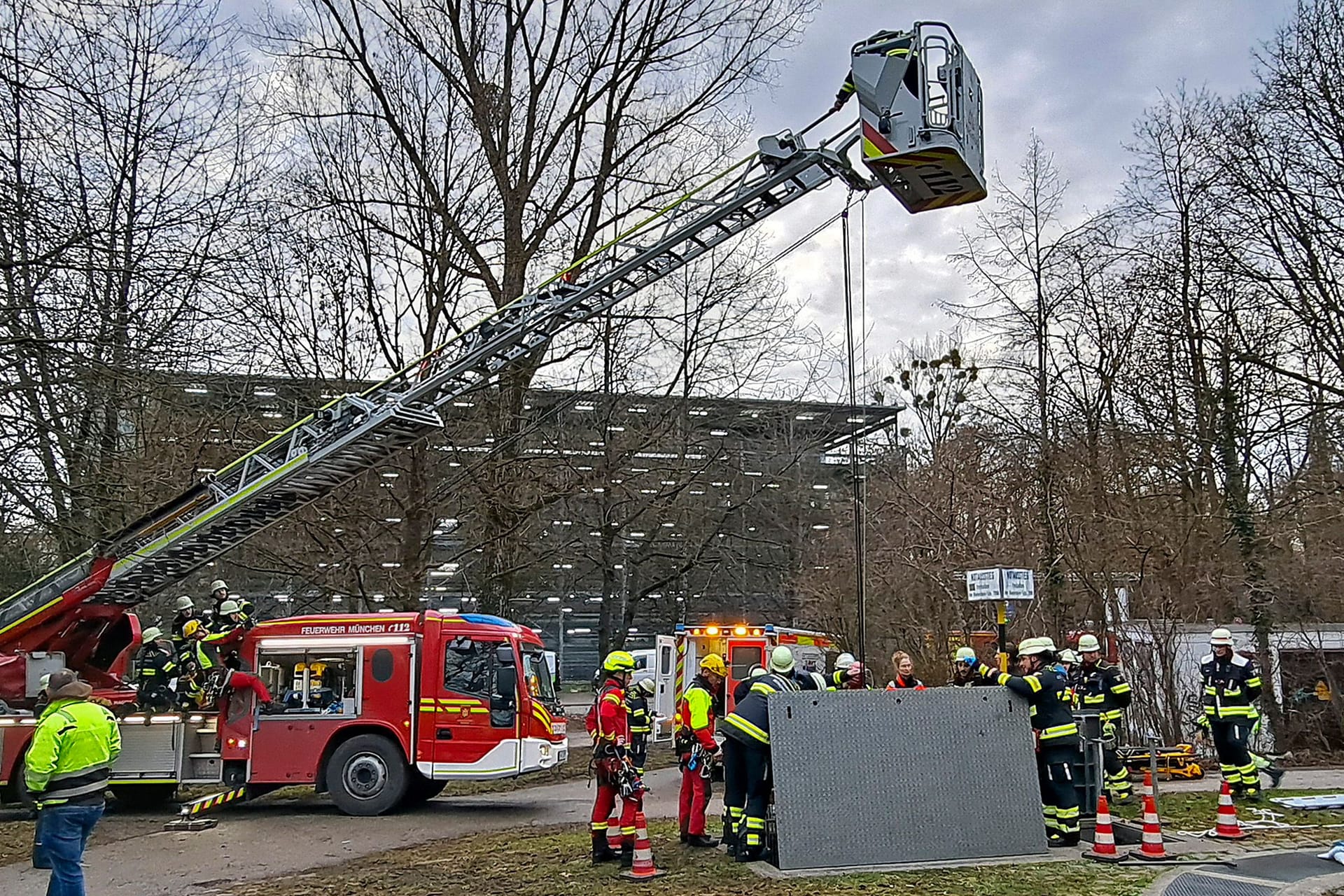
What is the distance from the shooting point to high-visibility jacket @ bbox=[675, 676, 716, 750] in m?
9.78

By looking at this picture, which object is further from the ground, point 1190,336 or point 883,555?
point 1190,336

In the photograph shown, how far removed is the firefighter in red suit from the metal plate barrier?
138 centimetres

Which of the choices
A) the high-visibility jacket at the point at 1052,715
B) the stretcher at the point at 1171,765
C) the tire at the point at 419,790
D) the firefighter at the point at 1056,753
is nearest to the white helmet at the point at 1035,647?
the firefighter at the point at 1056,753

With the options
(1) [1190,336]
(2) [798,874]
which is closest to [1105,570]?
(1) [1190,336]

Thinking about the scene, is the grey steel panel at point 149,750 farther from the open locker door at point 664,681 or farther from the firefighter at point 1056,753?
the firefighter at point 1056,753

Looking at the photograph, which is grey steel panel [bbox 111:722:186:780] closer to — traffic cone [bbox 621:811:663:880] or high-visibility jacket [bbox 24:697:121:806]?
high-visibility jacket [bbox 24:697:121:806]

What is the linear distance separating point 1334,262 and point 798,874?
1626 cm

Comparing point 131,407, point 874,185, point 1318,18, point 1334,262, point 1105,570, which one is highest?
point 1318,18

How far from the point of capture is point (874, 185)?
11.0 m

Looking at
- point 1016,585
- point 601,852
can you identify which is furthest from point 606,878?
point 1016,585

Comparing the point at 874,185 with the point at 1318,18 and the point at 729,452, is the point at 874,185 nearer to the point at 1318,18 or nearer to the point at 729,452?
the point at 1318,18

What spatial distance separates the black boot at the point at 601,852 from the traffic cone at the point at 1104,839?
3.81 m

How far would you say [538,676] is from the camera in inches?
584

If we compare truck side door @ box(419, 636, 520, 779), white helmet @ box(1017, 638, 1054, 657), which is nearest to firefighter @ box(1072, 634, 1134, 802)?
white helmet @ box(1017, 638, 1054, 657)
